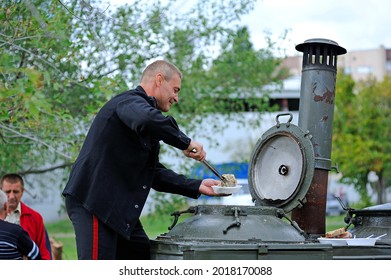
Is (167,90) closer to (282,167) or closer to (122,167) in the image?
(122,167)

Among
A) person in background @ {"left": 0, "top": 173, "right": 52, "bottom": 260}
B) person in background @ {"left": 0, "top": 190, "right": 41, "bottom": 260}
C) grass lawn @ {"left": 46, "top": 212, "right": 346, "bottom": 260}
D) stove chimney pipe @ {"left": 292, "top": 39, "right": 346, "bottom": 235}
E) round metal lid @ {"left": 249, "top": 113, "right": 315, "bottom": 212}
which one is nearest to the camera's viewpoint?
person in background @ {"left": 0, "top": 190, "right": 41, "bottom": 260}

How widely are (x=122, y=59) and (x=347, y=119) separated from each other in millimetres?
21925

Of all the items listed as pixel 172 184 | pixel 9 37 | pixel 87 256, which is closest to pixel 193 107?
pixel 9 37

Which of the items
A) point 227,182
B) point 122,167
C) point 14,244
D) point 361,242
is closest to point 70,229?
point 14,244

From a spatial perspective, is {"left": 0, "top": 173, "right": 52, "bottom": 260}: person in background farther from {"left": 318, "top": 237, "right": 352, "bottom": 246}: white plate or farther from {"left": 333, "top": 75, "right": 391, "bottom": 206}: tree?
{"left": 333, "top": 75, "right": 391, "bottom": 206}: tree

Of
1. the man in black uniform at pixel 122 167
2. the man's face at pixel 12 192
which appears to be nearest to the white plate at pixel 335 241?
the man in black uniform at pixel 122 167

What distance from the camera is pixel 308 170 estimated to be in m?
6.42

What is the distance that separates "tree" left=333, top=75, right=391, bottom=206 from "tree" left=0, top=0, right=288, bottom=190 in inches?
692

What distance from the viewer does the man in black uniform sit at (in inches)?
206

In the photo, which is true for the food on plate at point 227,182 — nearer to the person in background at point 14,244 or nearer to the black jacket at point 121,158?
the black jacket at point 121,158

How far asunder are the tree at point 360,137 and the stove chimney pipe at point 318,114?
23.0m

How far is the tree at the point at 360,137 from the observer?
3089 cm

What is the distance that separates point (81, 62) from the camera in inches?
423

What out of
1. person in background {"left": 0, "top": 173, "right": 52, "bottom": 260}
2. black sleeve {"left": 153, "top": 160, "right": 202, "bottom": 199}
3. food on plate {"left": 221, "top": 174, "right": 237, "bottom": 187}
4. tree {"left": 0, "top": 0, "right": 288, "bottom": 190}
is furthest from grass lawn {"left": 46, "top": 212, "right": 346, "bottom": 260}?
food on plate {"left": 221, "top": 174, "right": 237, "bottom": 187}
